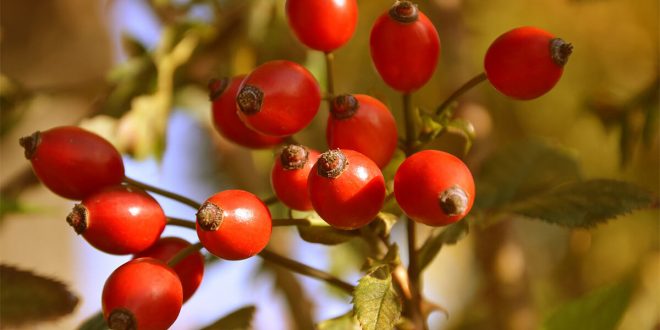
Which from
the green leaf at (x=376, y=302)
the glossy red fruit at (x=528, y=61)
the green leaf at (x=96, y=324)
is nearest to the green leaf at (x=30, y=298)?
the green leaf at (x=96, y=324)

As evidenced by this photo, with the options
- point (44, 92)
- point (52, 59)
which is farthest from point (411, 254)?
point (52, 59)

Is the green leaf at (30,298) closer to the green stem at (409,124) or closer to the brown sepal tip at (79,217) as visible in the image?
the brown sepal tip at (79,217)

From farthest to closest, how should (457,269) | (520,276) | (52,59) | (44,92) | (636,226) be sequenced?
(457,269), (636,226), (52,59), (44,92), (520,276)

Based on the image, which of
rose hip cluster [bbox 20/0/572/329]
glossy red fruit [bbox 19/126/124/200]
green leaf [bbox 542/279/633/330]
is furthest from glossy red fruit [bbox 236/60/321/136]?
green leaf [bbox 542/279/633/330]

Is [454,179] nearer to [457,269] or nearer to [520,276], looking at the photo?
[520,276]

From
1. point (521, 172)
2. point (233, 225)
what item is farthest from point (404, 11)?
point (521, 172)

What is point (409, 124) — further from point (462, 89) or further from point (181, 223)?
point (181, 223)

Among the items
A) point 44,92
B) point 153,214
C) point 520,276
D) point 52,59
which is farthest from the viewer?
point 52,59
